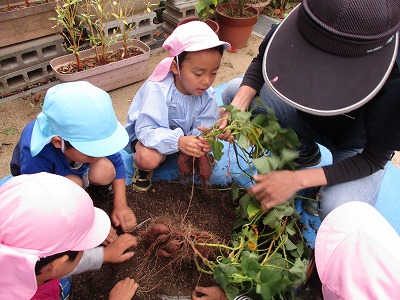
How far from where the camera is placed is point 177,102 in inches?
62.1

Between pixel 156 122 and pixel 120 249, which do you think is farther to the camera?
pixel 156 122

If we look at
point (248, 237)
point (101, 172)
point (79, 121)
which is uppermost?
point (79, 121)

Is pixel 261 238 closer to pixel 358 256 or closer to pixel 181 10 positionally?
pixel 358 256

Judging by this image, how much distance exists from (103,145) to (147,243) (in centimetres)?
47

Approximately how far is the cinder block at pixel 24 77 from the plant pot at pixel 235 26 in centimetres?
140

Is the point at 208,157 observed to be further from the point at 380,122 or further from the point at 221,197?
the point at 380,122

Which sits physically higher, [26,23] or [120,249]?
[26,23]

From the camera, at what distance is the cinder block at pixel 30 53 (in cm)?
212

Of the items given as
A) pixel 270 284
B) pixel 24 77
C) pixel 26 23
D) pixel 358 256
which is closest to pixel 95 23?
pixel 26 23

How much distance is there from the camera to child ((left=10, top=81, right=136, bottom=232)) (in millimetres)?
1078

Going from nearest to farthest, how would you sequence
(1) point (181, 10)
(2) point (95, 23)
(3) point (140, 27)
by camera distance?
(2) point (95, 23) → (3) point (140, 27) → (1) point (181, 10)

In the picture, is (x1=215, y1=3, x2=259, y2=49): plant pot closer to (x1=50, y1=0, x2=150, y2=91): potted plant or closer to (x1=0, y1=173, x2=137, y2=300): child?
(x1=50, y1=0, x2=150, y2=91): potted plant

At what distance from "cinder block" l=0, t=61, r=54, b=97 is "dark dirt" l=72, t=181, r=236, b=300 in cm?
111

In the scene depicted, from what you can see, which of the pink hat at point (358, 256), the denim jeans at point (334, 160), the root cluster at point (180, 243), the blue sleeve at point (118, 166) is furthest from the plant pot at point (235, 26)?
the pink hat at point (358, 256)
